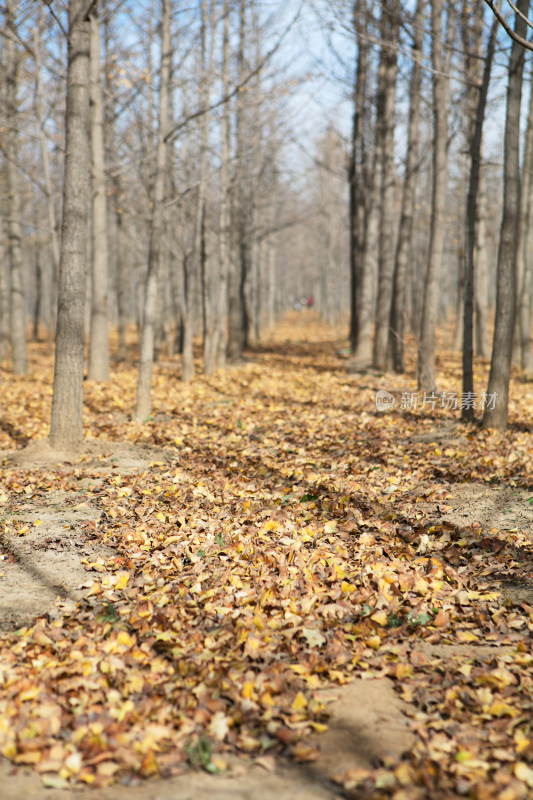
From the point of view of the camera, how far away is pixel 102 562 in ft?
15.2

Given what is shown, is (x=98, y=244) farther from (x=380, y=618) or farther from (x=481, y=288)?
(x=380, y=618)

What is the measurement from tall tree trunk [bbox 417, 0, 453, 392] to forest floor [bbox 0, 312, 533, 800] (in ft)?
10.1

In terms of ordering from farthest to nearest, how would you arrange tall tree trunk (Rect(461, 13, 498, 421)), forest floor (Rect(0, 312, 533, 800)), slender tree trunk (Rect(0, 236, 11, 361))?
1. slender tree trunk (Rect(0, 236, 11, 361))
2. tall tree trunk (Rect(461, 13, 498, 421))
3. forest floor (Rect(0, 312, 533, 800))

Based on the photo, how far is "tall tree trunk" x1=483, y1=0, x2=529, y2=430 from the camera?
758 centimetres

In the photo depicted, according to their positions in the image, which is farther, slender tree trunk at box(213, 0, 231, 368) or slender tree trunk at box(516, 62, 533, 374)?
slender tree trunk at box(213, 0, 231, 368)

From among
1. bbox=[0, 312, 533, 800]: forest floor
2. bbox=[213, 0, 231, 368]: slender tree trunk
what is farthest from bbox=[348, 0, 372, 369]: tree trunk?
bbox=[0, 312, 533, 800]: forest floor

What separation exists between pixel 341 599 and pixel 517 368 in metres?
11.6

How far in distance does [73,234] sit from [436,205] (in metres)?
6.71

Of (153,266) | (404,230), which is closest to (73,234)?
(153,266)

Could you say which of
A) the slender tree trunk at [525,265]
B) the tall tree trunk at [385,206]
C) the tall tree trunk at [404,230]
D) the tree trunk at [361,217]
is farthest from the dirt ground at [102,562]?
the tree trunk at [361,217]

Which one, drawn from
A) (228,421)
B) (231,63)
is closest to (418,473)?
(228,421)

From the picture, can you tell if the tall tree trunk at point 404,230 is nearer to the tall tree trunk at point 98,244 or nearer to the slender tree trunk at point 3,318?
the tall tree trunk at point 98,244

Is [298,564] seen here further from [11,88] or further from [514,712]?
[11,88]

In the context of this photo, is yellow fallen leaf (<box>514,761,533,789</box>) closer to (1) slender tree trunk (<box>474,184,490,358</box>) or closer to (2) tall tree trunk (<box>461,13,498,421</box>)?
(2) tall tree trunk (<box>461,13,498,421</box>)
